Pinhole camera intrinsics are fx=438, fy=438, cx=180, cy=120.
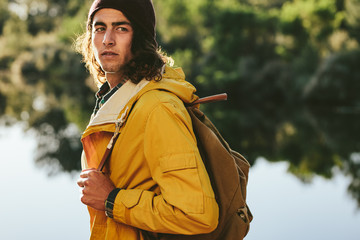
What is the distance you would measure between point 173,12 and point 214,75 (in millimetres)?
8815

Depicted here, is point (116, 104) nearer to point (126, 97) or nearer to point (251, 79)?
point (126, 97)

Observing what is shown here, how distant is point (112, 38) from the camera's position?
1924 mm

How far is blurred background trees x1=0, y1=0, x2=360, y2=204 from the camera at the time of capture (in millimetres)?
14641

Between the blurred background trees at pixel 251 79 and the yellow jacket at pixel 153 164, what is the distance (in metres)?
8.52

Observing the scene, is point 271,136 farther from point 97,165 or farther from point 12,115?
point 97,165

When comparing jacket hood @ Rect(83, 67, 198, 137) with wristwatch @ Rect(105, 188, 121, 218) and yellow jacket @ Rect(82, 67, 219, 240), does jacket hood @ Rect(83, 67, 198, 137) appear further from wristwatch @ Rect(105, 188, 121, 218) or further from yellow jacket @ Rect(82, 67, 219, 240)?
wristwatch @ Rect(105, 188, 121, 218)

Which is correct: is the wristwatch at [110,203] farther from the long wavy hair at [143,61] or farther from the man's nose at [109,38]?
the man's nose at [109,38]

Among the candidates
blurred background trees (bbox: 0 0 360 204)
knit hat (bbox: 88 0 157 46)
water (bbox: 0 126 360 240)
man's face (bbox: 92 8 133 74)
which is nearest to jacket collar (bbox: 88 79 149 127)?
man's face (bbox: 92 8 133 74)

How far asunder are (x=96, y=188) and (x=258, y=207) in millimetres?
6768

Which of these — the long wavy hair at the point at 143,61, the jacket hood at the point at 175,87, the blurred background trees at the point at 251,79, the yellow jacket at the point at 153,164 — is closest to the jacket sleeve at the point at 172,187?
the yellow jacket at the point at 153,164

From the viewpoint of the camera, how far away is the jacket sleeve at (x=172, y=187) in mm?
1567

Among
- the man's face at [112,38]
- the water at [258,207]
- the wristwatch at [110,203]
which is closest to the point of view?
the wristwatch at [110,203]

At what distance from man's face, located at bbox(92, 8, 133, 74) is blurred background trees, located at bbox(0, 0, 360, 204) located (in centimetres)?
847

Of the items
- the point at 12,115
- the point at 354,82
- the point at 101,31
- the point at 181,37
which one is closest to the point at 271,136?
the point at 354,82
